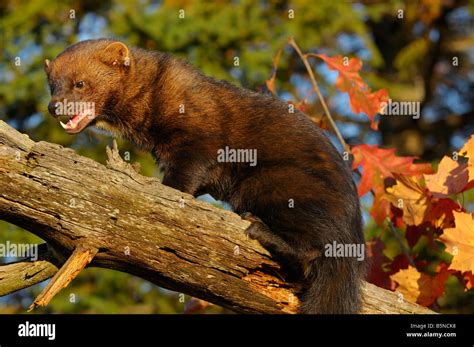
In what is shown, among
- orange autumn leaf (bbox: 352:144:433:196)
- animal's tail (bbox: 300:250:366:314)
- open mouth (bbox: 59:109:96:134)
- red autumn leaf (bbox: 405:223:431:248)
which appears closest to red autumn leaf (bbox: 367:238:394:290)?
red autumn leaf (bbox: 405:223:431:248)

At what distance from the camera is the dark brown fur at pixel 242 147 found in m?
4.52

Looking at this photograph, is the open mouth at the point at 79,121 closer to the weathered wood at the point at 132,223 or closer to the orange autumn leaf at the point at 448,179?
the weathered wood at the point at 132,223

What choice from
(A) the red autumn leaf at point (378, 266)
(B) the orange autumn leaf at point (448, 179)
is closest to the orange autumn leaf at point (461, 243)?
(B) the orange autumn leaf at point (448, 179)

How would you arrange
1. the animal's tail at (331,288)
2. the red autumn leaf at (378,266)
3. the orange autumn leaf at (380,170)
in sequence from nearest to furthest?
the animal's tail at (331,288), the orange autumn leaf at (380,170), the red autumn leaf at (378,266)

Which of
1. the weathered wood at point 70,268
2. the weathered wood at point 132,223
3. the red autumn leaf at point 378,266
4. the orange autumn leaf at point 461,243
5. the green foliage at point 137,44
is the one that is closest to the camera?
the weathered wood at point 70,268

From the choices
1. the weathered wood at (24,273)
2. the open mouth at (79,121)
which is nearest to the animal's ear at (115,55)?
the open mouth at (79,121)

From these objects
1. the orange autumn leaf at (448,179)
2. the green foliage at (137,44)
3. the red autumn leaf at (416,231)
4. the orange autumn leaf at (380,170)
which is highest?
the green foliage at (137,44)

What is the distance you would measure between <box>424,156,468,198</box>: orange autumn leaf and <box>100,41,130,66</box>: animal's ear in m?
2.32

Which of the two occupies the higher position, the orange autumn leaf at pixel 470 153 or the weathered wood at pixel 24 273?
the orange autumn leaf at pixel 470 153

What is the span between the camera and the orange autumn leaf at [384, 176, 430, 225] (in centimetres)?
494

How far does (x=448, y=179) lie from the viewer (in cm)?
462

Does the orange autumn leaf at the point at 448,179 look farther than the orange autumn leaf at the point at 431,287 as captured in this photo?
No
